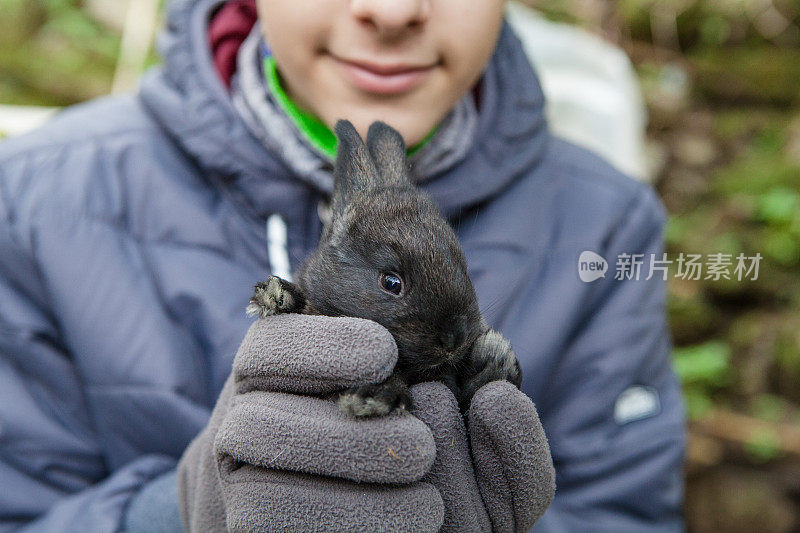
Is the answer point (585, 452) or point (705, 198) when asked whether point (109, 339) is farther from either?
point (705, 198)

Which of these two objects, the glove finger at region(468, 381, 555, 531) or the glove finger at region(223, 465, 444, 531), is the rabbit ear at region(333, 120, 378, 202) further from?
the glove finger at region(223, 465, 444, 531)

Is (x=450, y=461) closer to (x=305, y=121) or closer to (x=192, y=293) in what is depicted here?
(x=192, y=293)

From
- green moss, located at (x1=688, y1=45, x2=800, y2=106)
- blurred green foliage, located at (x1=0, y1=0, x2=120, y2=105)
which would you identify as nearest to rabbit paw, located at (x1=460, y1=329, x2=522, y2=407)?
blurred green foliage, located at (x1=0, y1=0, x2=120, y2=105)

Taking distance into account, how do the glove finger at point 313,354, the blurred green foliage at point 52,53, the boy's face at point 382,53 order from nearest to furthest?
the glove finger at point 313,354 → the boy's face at point 382,53 → the blurred green foliage at point 52,53

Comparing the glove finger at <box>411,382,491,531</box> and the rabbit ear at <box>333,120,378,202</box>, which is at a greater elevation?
the rabbit ear at <box>333,120,378,202</box>

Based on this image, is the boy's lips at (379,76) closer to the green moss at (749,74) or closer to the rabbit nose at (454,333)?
the rabbit nose at (454,333)

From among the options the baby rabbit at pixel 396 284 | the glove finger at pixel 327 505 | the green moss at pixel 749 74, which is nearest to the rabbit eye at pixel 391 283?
the baby rabbit at pixel 396 284

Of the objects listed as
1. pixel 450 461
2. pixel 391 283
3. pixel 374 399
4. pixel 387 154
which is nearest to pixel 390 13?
pixel 387 154
